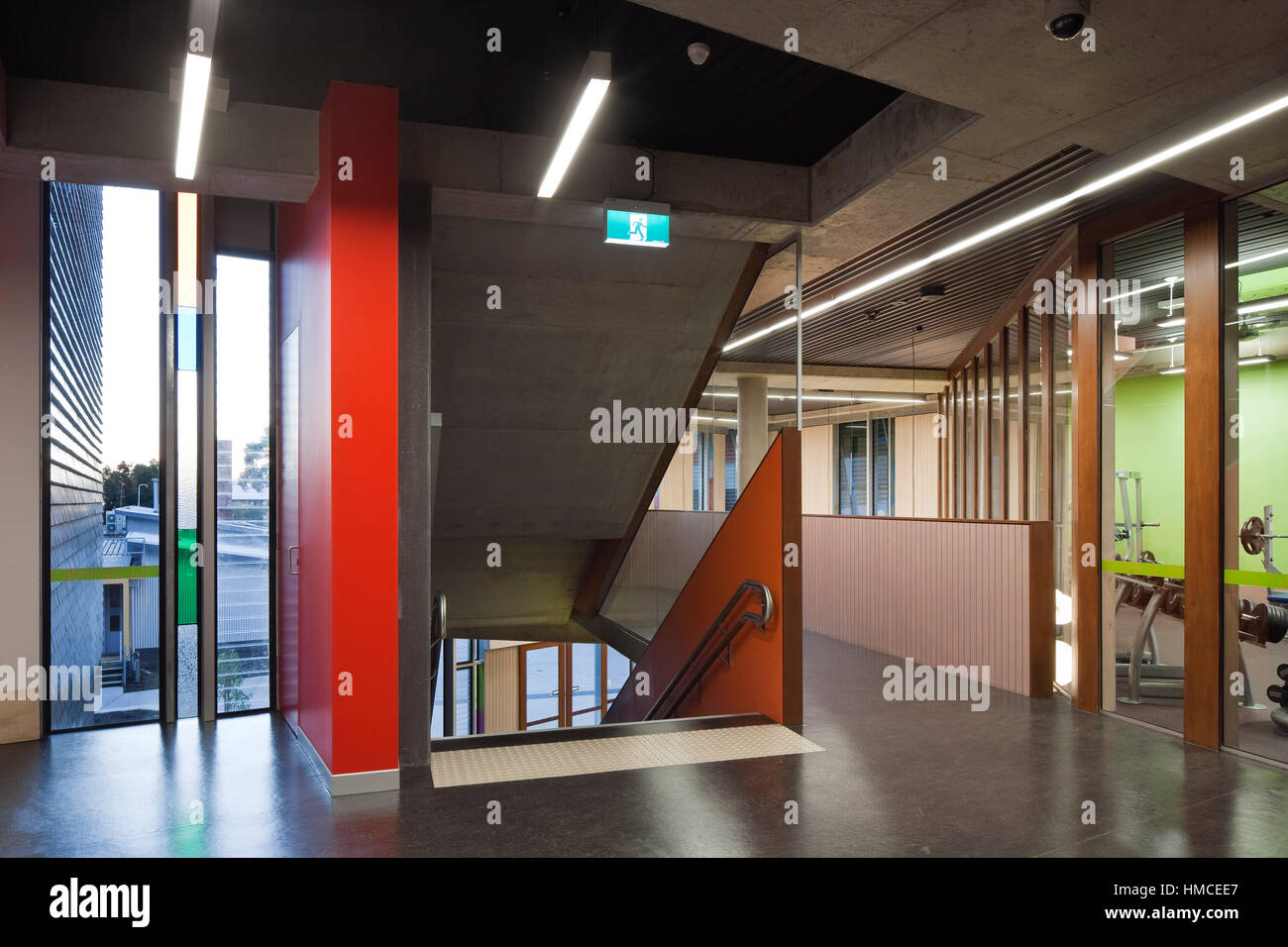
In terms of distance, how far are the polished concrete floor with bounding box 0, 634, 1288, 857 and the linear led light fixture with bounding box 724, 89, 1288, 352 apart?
289 cm

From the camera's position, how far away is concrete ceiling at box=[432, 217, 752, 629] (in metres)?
5.78

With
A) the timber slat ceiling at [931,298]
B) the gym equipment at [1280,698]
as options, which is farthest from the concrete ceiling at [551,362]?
the gym equipment at [1280,698]

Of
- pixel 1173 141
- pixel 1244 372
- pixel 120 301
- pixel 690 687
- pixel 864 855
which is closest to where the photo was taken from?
pixel 864 855

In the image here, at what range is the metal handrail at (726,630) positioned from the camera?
17.8 feet

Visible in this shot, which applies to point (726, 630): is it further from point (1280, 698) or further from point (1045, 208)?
point (1045, 208)

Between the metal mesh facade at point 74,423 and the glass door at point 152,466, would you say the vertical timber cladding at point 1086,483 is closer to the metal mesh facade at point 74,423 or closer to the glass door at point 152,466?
the glass door at point 152,466

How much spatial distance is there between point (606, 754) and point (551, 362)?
310 centimetres

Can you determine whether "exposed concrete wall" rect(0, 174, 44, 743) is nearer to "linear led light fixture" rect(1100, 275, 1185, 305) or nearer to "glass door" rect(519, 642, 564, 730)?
"linear led light fixture" rect(1100, 275, 1185, 305)

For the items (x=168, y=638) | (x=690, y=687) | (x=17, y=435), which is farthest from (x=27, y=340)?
(x=690, y=687)

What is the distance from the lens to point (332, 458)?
412 cm

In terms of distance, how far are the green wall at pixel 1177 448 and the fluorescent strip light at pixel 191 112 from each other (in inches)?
208

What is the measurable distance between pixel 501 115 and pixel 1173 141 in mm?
3398

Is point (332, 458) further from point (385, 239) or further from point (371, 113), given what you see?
point (371, 113)

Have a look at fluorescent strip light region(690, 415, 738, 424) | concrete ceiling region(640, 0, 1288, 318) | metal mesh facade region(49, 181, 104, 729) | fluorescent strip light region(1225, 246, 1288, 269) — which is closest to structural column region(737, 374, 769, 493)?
fluorescent strip light region(690, 415, 738, 424)
